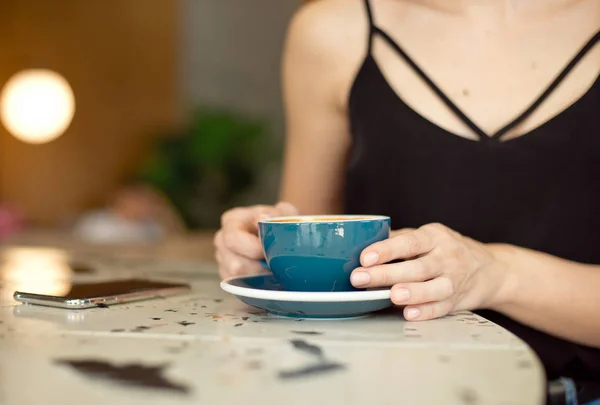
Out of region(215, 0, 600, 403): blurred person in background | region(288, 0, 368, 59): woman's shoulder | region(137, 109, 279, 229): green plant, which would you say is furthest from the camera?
region(137, 109, 279, 229): green plant

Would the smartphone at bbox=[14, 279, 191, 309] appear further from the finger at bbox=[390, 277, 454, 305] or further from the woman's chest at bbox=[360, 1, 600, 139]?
the woman's chest at bbox=[360, 1, 600, 139]

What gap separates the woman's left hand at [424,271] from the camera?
637 millimetres

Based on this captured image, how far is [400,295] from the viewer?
62cm

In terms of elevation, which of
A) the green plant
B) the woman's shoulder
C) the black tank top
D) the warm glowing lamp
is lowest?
the black tank top

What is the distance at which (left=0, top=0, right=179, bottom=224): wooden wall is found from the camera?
17.8 feet

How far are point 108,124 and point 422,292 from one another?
17.9ft

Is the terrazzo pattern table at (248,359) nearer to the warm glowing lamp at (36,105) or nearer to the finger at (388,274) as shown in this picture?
the finger at (388,274)

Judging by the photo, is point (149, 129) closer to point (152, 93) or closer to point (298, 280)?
point (152, 93)

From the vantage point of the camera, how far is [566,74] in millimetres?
987

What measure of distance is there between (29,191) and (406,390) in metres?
5.50

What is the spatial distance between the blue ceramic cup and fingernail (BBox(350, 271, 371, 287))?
0.05ft

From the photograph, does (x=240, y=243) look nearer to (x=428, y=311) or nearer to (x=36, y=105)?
(x=428, y=311)

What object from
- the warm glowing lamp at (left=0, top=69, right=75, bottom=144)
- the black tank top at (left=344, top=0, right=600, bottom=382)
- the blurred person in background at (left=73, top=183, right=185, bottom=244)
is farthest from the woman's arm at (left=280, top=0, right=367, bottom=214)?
the warm glowing lamp at (left=0, top=69, right=75, bottom=144)

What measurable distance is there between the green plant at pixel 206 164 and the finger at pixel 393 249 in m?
4.96
